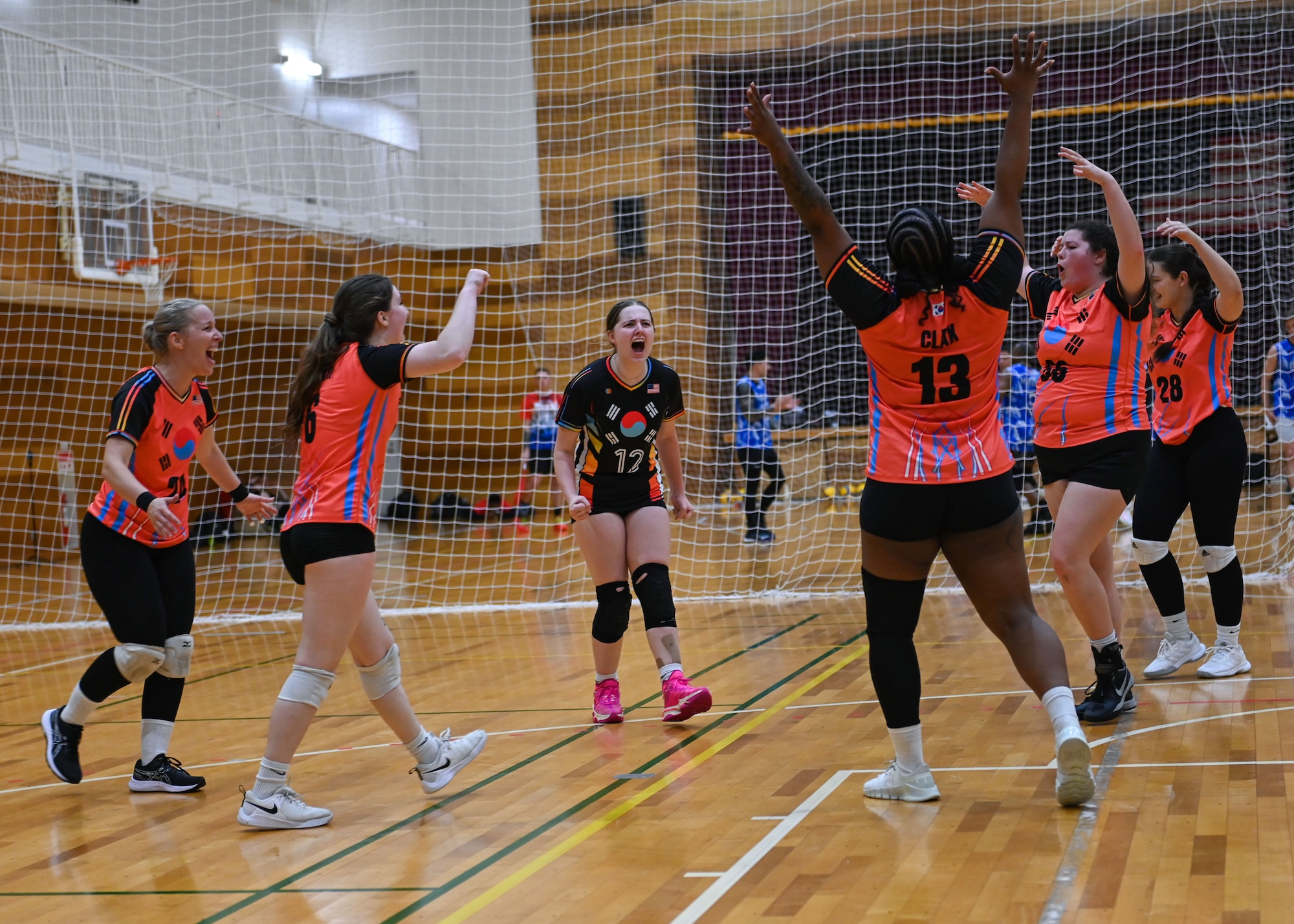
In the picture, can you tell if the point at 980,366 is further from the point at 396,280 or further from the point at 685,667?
the point at 396,280

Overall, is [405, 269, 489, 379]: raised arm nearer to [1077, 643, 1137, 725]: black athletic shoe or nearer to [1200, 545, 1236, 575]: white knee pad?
[1077, 643, 1137, 725]: black athletic shoe

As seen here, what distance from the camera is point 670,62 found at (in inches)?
454

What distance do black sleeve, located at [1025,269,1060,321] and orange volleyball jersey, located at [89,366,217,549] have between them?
2.97 meters

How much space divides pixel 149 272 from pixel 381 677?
28.6 ft

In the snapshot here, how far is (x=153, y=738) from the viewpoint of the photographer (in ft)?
14.1

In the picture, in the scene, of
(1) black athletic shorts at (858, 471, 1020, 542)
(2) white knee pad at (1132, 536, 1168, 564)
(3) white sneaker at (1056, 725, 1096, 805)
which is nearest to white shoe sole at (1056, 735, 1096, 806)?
(3) white sneaker at (1056, 725, 1096, 805)

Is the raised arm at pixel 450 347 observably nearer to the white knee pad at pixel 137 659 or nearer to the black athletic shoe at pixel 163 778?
the white knee pad at pixel 137 659

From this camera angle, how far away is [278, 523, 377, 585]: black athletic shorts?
3523 millimetres

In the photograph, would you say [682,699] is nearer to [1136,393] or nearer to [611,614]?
[611,614]

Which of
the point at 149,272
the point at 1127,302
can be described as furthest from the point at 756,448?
the point at 1127,302

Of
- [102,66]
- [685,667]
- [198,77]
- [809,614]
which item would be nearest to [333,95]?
[198,77]

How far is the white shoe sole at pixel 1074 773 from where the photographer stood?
3.18 meters

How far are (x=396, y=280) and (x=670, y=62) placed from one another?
3905mm

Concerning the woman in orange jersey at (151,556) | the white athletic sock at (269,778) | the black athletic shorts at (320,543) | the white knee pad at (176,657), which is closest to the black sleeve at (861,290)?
the black athletic shorts at (320,543)
